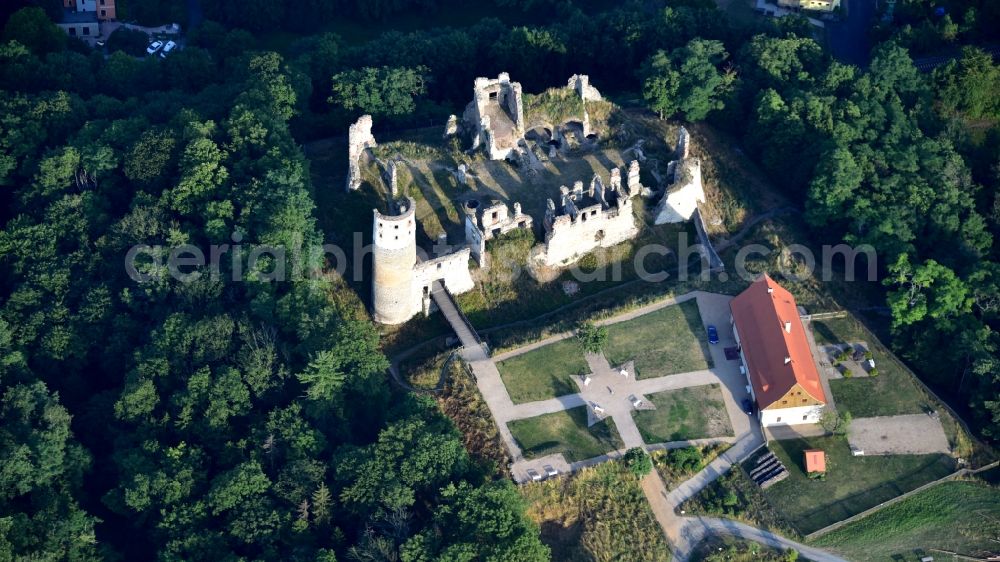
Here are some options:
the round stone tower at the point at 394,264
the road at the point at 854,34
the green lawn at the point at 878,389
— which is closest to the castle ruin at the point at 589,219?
the round stone tower at the point at 394,264

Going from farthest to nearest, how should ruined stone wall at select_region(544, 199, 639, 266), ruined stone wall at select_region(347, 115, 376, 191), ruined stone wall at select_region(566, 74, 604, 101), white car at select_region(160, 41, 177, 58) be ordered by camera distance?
white car at select_region(160, 41, 177, 58) < ruined stone wall at select_region(566, 74, 604, 101) < ruined stone wall at select_region(347, 115, 376, 191) < ruined stone wall at select_region(544, 199, 639, 266)

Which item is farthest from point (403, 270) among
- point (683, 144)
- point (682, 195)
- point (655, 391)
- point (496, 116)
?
point (683, 144)

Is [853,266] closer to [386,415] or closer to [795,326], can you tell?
[795,326]

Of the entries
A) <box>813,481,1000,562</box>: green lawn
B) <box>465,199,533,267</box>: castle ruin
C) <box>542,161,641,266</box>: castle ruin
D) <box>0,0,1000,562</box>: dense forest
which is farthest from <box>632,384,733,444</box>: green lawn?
<box>465,199,533,267</box>: castle ruin

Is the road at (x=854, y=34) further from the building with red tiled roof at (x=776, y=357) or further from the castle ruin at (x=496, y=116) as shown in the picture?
the building with red tiled roof at (x=776, y=357)

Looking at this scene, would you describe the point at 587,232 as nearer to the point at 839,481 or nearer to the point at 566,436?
the point at 566,436

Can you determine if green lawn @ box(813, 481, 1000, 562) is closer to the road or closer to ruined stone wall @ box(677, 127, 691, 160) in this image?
ruined stone wall @ box(677, 127, 691, 160)
